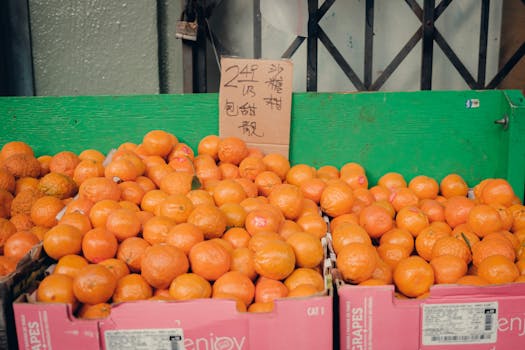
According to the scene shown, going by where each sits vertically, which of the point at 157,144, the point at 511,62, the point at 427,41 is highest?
the point at 427,41

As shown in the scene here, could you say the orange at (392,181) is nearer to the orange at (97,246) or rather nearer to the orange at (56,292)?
the orange at (97,246)

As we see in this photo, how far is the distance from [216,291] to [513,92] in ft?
6.89

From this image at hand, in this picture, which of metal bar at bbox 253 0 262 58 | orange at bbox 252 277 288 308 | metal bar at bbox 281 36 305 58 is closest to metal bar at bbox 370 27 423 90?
metal bar at bbox 281 36 305 58

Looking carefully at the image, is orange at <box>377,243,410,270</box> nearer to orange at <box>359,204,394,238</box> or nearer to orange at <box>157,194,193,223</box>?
orange at <box>359,204,394,238</box>

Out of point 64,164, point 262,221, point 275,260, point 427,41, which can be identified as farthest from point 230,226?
point 427,41

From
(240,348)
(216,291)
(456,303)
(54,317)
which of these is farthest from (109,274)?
(456,303)

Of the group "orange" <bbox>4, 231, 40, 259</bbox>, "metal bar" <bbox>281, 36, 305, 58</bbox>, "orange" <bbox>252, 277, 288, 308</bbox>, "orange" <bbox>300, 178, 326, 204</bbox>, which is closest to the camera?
"orange" <bbox>252, 277, 288, 308</bbox>

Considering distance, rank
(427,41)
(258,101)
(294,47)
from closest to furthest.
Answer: (258,101)
(427,41)
(294,47)

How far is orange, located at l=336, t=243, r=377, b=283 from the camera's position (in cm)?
174

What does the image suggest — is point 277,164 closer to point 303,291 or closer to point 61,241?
point 303,291

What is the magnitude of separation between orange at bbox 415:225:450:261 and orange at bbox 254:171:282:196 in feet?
2.51

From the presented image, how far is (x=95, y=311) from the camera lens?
161 cm

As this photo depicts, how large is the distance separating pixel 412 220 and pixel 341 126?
83 cm

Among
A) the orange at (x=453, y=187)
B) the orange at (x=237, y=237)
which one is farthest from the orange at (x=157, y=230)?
the orange at (x=453, y=187)
